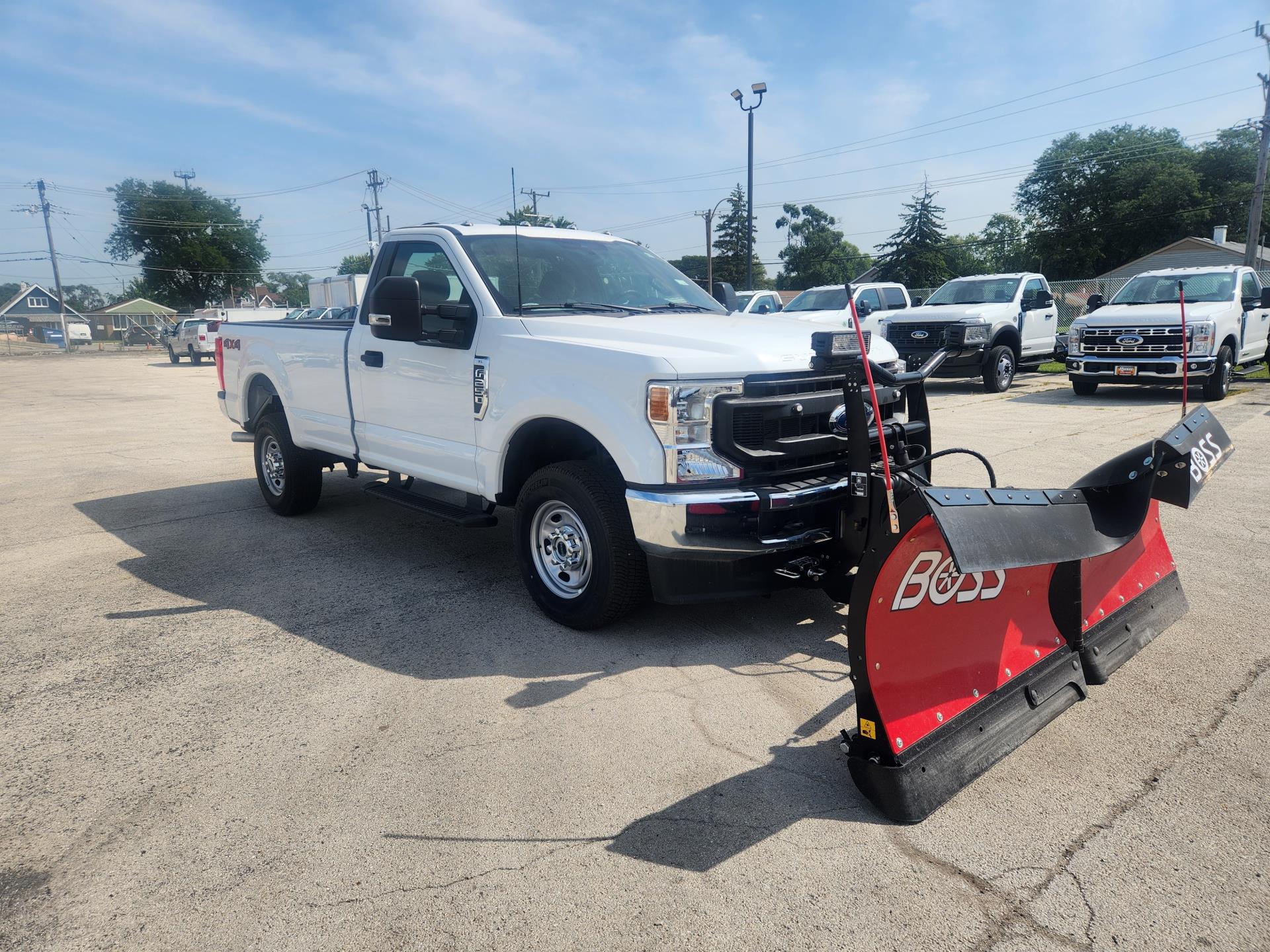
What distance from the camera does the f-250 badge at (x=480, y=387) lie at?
15.9 ft

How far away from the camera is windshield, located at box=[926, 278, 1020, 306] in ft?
56.2

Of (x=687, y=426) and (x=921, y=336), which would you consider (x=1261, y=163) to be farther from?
(x=687, y=426)

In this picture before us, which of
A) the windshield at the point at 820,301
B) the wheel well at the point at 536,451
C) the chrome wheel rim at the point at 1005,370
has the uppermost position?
the windshield at the point at 820,301

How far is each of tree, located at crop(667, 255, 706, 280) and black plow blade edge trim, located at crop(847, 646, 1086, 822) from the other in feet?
178

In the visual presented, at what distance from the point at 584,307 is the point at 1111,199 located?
2982 inches

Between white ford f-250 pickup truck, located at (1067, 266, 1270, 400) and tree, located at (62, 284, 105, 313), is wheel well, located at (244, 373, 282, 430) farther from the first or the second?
tree, located at (62, 284, 105, 313)

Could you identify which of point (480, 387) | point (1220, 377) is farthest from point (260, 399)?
point (1220, 377)

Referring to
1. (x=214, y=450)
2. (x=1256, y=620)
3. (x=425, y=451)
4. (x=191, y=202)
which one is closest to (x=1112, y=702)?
(x=1256, y=620)

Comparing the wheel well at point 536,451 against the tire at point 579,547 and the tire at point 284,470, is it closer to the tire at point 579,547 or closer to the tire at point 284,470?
the tire at point 579,547

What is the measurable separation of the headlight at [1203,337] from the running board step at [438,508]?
1266 centimetres

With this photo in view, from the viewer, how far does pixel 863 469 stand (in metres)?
3.23

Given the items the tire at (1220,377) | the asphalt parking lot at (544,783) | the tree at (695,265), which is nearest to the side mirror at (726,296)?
the asphalt parking lot at (544,783)

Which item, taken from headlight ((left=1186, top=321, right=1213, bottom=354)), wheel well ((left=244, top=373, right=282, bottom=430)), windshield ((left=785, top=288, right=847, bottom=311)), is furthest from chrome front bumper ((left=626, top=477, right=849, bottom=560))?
windshield ((left=785, top=288, right=847, bottom=311))

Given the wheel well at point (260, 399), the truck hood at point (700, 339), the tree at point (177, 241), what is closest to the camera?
the truck hood at point (700, 339)
